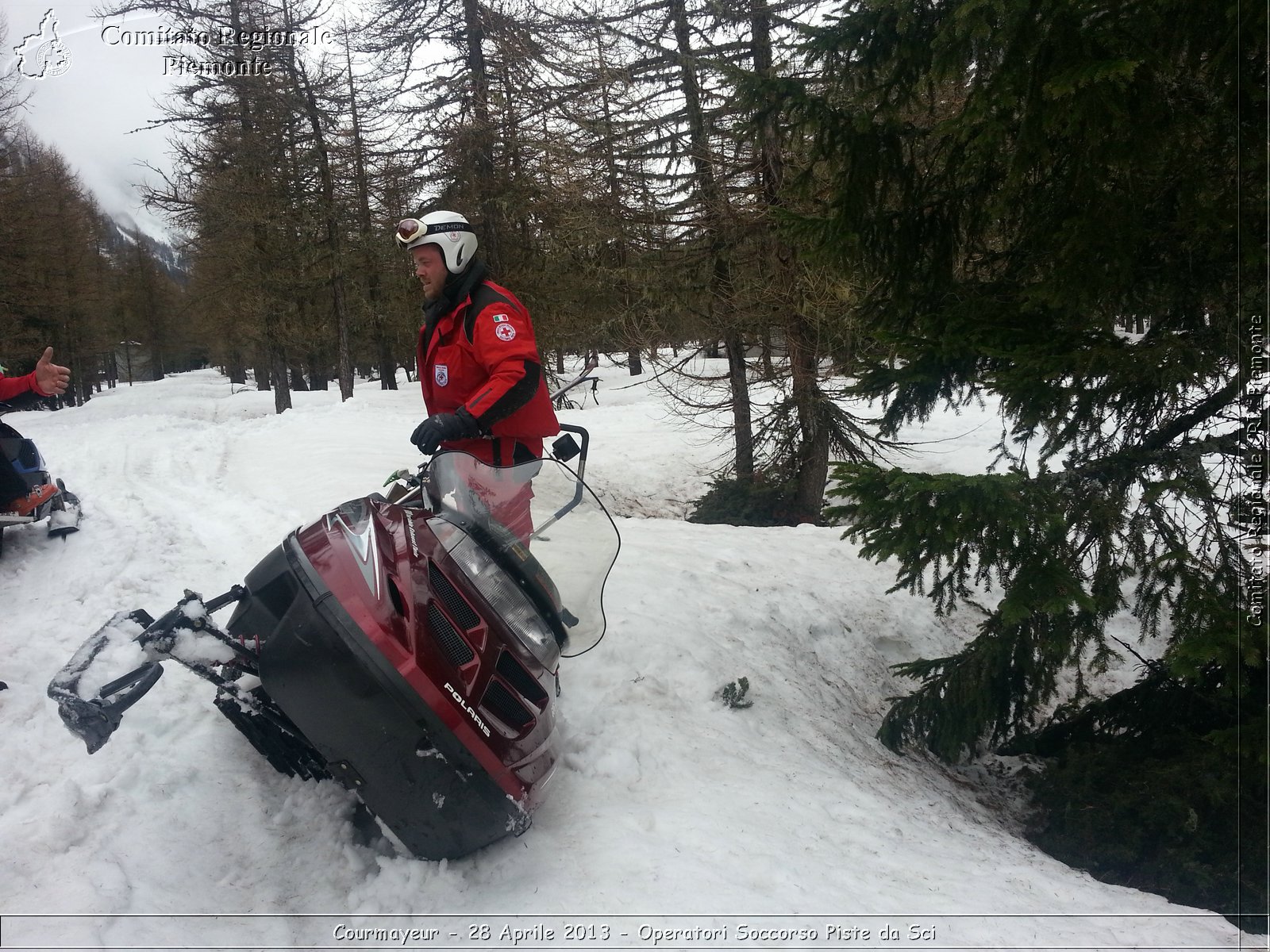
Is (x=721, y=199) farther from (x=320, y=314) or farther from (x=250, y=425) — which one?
(x=320, y=314)

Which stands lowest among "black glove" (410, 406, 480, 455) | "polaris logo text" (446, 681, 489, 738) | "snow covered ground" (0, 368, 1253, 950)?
"snow covered ground" (0, 368, 1253, 950)

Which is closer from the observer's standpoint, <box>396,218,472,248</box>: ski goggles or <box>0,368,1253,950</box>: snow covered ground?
<box>0,368,1253,950</box>: snow covered ground

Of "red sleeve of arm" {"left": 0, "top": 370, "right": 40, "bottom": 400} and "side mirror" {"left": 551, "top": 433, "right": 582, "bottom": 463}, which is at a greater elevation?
"red sleeve of arm" {"left": 0, "top": 370, "right": 40, "bottom": 400}

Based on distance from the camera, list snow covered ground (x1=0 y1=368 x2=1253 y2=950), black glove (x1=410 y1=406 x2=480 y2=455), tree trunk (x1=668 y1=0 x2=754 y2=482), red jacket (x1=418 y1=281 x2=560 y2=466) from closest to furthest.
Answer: snow covered ground (x1=0 y1=368 x2=1253 y2=950) → black glove (x1=410 y1=406 x2=480 y2=455) → red jacket (x1=418 y1=281 x2=560 y2=466) → tree trunk (x1=668 y1=0 x2=754 y2=482)

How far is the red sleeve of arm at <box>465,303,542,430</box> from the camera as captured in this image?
130 inches

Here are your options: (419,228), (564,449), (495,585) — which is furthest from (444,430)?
(419,228)

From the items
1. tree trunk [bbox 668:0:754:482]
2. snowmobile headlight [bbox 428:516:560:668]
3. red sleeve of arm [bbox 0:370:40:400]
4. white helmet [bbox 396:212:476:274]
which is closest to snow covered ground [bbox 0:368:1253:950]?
snowmobile headlight [bbox 428:516:560:668]

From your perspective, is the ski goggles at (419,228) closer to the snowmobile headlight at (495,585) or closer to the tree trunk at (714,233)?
the snowmobile headlight at (495,585)

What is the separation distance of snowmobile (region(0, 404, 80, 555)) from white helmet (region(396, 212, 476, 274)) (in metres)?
3.06

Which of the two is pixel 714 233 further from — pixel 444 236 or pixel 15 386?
pixel 15 386

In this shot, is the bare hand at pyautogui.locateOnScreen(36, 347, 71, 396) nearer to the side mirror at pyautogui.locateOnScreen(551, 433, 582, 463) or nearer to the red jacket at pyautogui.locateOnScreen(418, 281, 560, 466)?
the red jacket at pyautogui.locateOnScreen(418, 281, 560, 466)

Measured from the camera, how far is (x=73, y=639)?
164 inches

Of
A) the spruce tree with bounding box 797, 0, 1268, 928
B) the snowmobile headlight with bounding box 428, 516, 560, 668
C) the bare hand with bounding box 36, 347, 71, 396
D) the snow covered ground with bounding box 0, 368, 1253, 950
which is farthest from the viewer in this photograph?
the bare hand with bounding box 36, 347, 71, 396

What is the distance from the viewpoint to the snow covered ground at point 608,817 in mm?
2654
